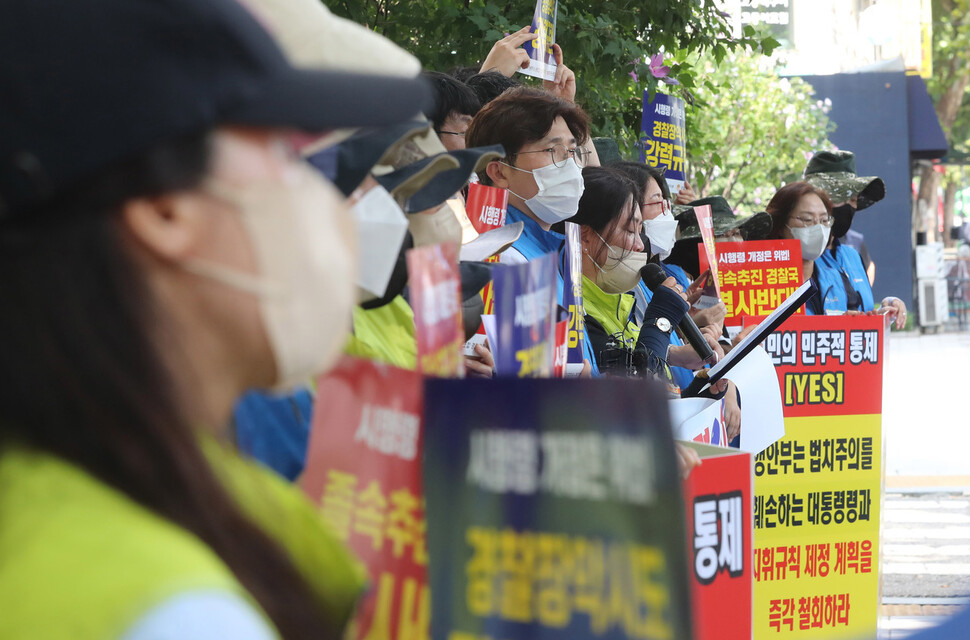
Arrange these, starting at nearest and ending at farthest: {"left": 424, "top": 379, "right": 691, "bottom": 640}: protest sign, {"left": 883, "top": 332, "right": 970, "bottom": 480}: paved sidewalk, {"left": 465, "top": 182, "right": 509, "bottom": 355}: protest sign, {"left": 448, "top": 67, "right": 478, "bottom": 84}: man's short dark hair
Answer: {"left": 424, "top": 379, "right": 691, "bottom": 640}: protest sign, {"left": 465, "top": 182, "right": 509, "bottom": 355}: protest sign, {"left": 448, "top": 67, "right": 478, "bottom": 84}: man's short dark hair, {"left": 883, "top": 332, "right": 970, "bottom": 480}: paved sidewalk

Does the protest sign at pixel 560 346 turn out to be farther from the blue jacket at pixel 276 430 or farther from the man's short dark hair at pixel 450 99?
the man's short dark hair at pixel 450 99

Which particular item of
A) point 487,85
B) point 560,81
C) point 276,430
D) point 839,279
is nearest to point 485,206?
point 487,85

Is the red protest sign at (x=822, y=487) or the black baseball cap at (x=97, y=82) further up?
the black baseball cap at (x=97, y=82)

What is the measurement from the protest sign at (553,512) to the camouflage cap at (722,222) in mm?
5092

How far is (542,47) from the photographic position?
473cm

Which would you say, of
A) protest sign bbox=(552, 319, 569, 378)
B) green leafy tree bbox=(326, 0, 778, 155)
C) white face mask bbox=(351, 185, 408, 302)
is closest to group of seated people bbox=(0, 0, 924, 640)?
white face mask bbox=(351, 185, 408, 302)

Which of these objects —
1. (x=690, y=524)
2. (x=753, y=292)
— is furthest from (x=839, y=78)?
(x=690, y=524)

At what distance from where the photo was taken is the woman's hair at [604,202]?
402 cm

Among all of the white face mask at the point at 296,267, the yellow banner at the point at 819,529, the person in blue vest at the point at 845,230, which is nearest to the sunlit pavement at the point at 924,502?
the yellow banner at the point at 819,529

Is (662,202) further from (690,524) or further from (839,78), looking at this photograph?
(839,78)

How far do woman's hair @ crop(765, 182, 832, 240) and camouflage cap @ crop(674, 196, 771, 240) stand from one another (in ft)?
0.41

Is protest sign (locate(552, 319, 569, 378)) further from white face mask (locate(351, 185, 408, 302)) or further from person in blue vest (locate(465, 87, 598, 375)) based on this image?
person in blue vest (locate(465, 87, 598, 375))

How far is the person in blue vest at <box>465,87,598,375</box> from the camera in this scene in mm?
3688

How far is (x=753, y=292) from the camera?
5246mm
